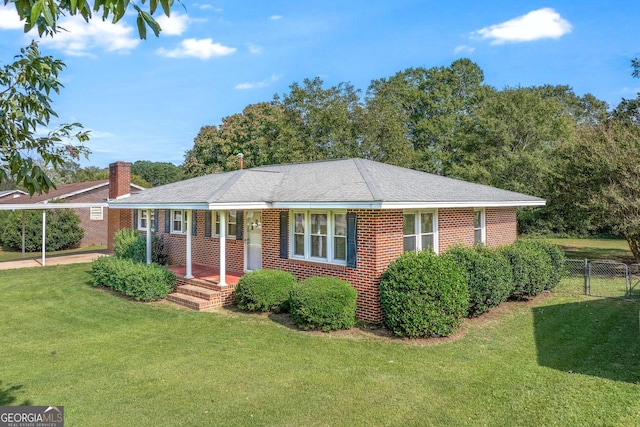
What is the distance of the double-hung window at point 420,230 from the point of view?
10070mm

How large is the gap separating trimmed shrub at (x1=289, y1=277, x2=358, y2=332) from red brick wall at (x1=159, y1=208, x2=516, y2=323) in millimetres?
554

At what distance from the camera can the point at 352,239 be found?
Answer: 9.25 m

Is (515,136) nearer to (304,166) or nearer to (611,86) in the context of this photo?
(611,86)

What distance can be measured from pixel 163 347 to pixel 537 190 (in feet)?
79.5

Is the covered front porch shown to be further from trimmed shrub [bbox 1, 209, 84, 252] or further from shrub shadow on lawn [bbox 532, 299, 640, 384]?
trimmed shrub [bbox 1, 209, 84, 252]

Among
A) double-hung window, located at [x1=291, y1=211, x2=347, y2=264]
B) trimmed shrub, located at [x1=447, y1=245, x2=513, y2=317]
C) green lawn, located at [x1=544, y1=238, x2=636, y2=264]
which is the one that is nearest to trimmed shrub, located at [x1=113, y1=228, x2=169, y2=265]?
double-hung window, located at [x1=291, y1=211, x2=347, y2=264]

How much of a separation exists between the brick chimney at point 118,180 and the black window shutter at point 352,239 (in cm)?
1585

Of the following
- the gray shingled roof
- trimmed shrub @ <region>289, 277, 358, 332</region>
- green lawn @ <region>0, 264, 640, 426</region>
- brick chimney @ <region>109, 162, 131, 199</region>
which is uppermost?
brick chimney @ <region>109, 162, 131, 199</region>

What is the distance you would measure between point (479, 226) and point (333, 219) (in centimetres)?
576

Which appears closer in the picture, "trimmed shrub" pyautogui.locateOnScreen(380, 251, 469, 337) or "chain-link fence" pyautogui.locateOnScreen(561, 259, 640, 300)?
"trimmed shrub" pyautogui.locateOnScreen(380, 251, 469, 337)

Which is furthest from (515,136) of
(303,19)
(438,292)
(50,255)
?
(50,255)

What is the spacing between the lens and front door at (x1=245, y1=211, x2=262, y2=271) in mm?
12344

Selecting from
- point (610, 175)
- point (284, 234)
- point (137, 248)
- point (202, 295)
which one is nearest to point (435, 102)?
point (610, 175)

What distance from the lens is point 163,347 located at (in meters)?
7.52
